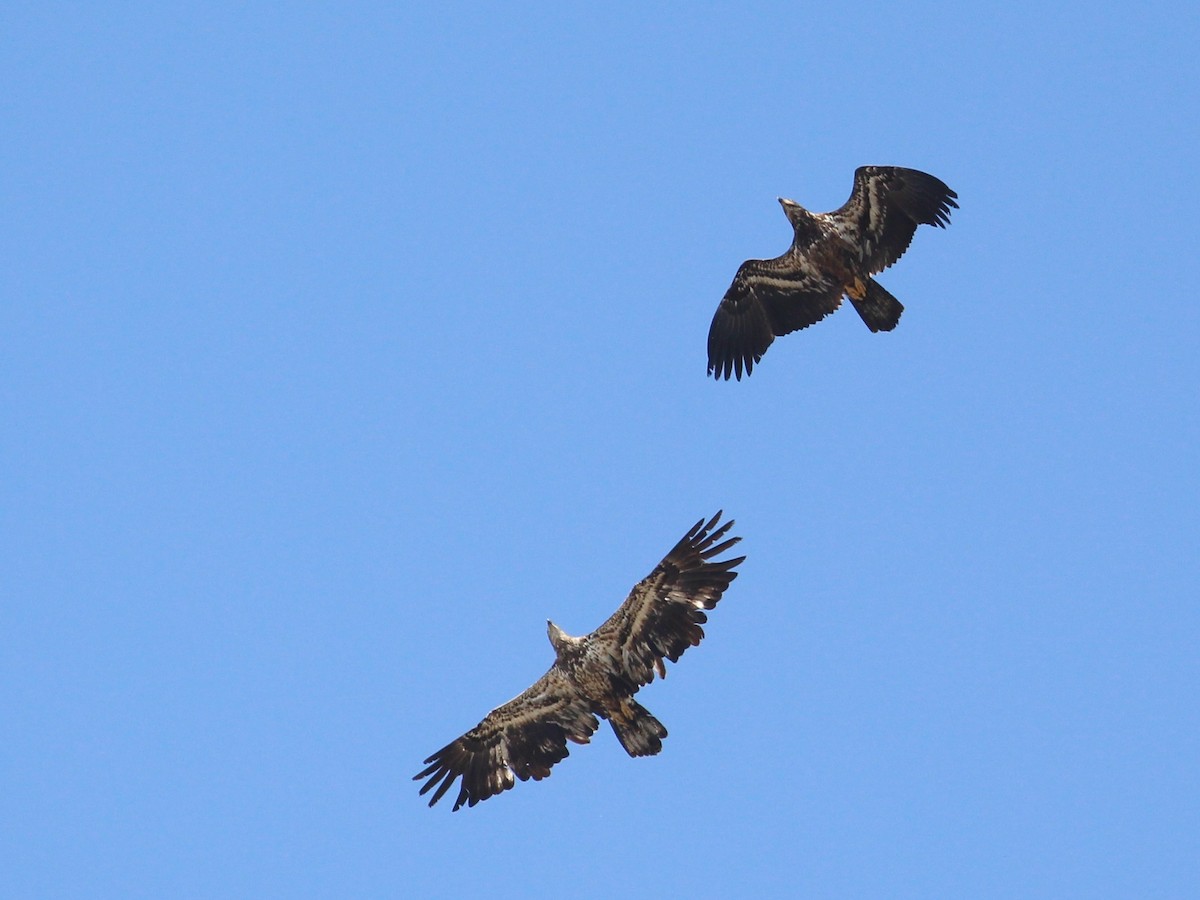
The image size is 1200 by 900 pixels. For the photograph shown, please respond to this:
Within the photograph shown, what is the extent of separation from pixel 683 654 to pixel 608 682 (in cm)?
127

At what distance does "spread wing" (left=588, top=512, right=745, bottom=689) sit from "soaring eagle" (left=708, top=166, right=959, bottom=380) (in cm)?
583

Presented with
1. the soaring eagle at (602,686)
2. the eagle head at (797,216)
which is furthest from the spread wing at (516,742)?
the eagle head at (797,216)

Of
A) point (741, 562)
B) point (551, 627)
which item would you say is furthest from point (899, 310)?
point (551, 627)

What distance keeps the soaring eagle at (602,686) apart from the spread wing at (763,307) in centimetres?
588

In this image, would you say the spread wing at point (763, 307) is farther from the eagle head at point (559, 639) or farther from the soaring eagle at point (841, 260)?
the eagle head at point (559, 639)

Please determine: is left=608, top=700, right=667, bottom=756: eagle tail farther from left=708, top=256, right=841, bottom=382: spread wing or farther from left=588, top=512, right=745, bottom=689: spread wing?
left=708, top=256, right=841, bottom=382: spread wing

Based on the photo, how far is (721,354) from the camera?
29.0 m

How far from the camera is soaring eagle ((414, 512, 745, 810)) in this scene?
23547mm

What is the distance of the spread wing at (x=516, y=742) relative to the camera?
24.6 meters

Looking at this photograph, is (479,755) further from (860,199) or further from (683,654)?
(860,199)

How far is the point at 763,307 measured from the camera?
28.8m

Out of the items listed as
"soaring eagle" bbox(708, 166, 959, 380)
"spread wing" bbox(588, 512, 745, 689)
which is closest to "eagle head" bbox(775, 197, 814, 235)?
"soaring eagle" bbox(708, 166, 959, 380)

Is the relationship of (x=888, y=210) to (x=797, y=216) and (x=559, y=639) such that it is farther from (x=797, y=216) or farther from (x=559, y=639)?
(x=559, y=639)

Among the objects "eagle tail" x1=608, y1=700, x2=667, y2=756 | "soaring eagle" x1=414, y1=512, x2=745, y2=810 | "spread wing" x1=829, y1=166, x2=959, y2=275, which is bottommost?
"eagle tail" x1=608, y1=700, x2=667, y2=756
